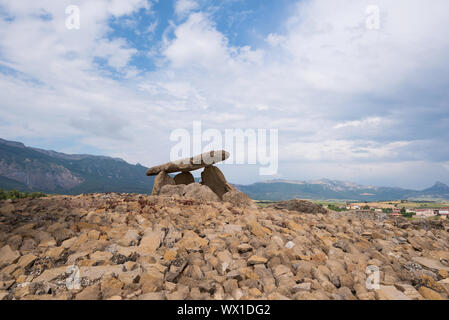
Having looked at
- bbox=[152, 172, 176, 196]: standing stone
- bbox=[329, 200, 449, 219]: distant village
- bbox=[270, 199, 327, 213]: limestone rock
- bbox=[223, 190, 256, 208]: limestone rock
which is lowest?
bbox=[329, 200, 449, 219]: distant village

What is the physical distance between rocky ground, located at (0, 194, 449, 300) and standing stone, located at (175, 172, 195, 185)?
13493 mm

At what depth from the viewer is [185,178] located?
74.8ft

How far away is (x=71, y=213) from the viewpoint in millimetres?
8070

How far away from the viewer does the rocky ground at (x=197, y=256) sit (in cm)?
464

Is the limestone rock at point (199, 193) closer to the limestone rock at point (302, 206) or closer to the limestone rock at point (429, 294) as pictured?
the limestone rock at point (302, 206)

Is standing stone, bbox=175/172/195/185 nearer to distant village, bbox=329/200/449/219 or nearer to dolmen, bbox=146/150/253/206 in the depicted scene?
dolmen, bbox=146/150/253/206

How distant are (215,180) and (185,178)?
→ 3351 mm

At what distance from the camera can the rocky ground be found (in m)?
4.64

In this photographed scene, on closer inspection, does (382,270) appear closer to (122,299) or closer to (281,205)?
(122,299)

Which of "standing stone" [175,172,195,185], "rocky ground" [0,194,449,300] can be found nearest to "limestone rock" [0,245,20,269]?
"rocky ground" [0,194,449,300]

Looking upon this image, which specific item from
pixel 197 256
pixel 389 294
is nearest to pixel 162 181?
pixel 197 256

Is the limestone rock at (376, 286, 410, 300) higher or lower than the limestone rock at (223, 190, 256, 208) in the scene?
lower

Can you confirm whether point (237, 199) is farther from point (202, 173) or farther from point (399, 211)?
point (399, 211)
